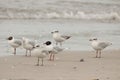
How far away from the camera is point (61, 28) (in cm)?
1948

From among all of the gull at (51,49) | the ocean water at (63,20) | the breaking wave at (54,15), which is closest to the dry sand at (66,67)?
the gull at (51,49)

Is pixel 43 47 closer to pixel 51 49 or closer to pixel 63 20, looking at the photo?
pixel 51 49

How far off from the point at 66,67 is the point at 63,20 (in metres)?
12.3

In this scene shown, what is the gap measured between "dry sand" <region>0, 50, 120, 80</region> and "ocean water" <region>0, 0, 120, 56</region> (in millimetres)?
1036

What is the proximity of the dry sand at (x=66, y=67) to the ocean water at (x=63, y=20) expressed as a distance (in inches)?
40.8

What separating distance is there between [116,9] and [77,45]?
14.6m

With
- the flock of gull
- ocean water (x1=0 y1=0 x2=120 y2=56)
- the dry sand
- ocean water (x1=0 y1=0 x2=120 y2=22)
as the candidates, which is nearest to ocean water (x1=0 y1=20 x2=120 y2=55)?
ocean water (x1=0 y1=0 x2=120 y2=56)

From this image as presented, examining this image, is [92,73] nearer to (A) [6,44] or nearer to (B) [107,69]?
(B) [107,69]

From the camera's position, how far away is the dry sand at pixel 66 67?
9.87 metres

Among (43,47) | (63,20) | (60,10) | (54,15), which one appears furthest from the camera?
(60,10)

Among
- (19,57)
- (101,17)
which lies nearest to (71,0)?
(101,17)

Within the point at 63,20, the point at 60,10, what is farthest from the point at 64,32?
the point at 60,10

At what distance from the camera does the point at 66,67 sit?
37.1 ft

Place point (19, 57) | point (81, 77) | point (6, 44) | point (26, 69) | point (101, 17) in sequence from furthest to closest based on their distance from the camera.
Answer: point (101, 17), point (6, 44), point (19, 57), point (26, 69), point (81, 77)
